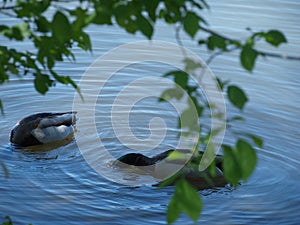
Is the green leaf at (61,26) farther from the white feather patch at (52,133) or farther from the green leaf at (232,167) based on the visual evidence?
the white feather patch at (52,133)

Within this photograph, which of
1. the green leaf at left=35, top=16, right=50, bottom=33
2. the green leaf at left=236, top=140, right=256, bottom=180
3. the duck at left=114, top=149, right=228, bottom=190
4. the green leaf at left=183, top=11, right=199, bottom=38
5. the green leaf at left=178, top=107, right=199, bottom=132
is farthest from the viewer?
the duck at left=114, top=149, right=228, bottom=190

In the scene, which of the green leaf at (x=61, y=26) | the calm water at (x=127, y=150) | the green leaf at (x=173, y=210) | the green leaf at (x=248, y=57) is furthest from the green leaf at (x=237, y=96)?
the calm water at (x=127, y=150)

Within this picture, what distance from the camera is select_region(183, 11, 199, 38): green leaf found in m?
2.60

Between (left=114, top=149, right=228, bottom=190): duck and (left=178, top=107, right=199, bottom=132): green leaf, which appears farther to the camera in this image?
(left=114, top=149, right=228, bottom=190): duck

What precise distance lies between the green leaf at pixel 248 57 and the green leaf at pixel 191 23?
0.22 metres

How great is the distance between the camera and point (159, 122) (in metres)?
8.88

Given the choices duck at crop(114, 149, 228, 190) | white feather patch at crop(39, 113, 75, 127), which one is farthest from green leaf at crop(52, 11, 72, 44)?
white feather patch at crop(39, 113, 75, 127)

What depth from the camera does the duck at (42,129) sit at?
8.31 meters

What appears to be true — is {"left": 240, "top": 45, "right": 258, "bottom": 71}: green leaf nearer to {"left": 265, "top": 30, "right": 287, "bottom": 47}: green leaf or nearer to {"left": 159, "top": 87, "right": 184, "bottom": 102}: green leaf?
{"left": 265, "top": 30, "right": 287, "bottom": 47}: green leaf

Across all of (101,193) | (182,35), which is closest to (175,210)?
(101,193)

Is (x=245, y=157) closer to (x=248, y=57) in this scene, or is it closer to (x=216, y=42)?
(x=248, y=57)

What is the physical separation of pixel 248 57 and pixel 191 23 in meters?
0.28

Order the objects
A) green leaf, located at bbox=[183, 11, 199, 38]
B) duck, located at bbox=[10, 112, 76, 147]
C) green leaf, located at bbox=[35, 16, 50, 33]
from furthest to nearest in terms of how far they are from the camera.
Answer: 1. duck, located at bbox=[10, 112, 76, 147]
2. green leaf, located at bbox=[35, 16, 50, 33]
3. green leaf, located at bbox=[183, 11, 199, 38]

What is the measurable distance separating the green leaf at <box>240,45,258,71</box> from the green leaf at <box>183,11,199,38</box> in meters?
0.22
